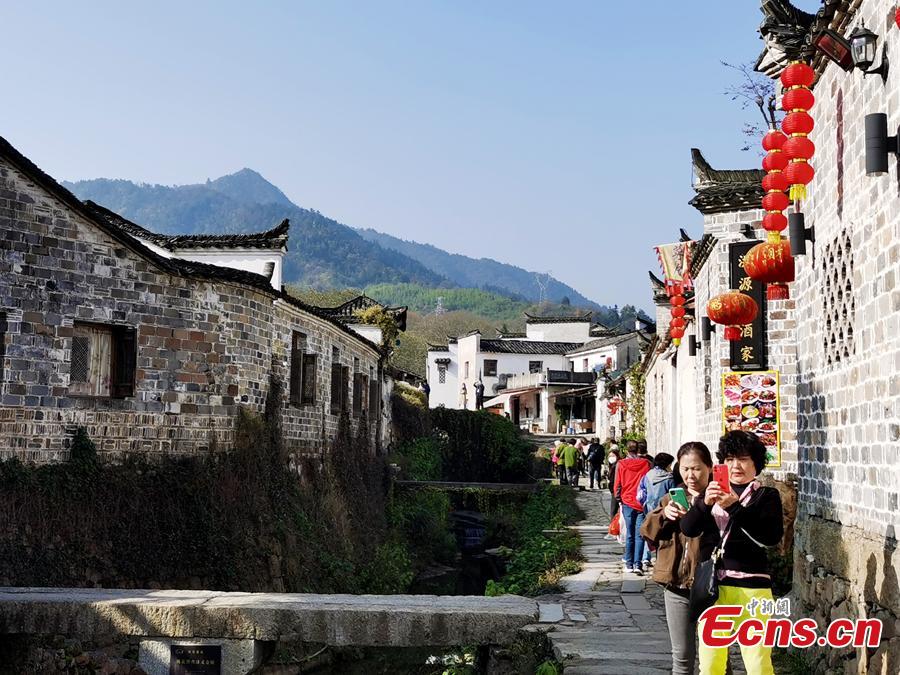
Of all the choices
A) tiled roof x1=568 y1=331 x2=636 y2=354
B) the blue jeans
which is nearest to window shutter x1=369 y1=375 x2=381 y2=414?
the blue jeans

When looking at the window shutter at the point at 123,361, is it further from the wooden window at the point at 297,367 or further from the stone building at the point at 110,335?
the wooden window at the point at 297,367

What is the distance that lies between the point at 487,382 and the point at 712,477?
58280mm

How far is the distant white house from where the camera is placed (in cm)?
5219

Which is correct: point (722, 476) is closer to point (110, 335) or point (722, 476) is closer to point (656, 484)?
point (656, 484)

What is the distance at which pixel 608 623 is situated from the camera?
887cm

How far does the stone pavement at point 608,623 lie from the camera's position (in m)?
7.24

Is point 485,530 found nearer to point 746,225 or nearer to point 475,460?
point 475,460

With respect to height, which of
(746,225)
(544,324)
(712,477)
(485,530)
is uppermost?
(544,324)

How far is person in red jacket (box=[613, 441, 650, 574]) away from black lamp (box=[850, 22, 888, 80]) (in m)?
7.13

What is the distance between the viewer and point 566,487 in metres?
26.3

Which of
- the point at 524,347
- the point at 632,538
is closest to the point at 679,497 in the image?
the point at 632,538

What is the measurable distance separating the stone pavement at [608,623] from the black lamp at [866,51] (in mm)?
4424

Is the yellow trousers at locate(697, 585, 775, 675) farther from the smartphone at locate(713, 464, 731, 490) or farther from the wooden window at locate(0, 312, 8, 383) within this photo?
the wooden window at locate(0, 312, 8, 383)

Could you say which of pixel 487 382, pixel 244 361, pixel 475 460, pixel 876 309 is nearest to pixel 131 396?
pixel 244 361
